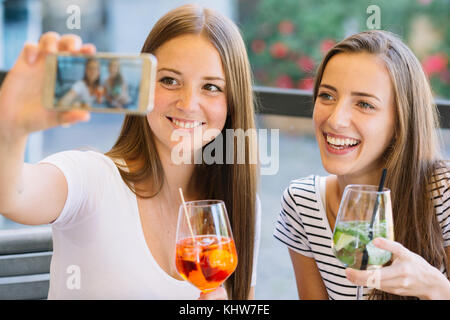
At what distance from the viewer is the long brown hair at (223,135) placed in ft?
5.65

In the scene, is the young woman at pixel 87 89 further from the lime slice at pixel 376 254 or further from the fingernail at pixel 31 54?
the lime slice at pixel 376 254

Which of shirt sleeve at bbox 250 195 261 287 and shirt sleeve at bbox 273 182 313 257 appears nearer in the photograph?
shirt sleeve at bbox 250 195 261 287

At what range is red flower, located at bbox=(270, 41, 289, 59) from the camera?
4.64 metres

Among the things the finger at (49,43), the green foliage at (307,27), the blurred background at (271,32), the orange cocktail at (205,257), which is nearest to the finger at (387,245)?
the orange cocktail at (205,257)

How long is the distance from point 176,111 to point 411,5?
11.3ft

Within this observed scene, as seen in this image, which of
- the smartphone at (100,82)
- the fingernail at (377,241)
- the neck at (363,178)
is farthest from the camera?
A: the neck at (363,178)

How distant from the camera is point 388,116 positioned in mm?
1767

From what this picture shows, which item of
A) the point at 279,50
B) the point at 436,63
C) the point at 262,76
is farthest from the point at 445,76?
the point at 262,76

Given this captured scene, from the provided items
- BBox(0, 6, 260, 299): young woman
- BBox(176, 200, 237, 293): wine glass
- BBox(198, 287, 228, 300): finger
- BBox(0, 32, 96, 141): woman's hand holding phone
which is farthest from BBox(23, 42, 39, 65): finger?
BBox(198, 287, 228, 300): finger

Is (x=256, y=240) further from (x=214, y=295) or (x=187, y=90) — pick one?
(x=187, y=90)

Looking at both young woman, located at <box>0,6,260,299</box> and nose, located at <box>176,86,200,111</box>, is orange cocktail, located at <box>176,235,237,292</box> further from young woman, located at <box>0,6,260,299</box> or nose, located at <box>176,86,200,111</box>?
nose, located at <box>176,86,200,111</box>

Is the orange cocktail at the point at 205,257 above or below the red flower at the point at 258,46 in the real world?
below

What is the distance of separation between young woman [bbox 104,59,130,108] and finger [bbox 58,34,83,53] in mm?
103

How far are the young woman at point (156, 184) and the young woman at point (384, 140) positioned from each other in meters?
0.26
